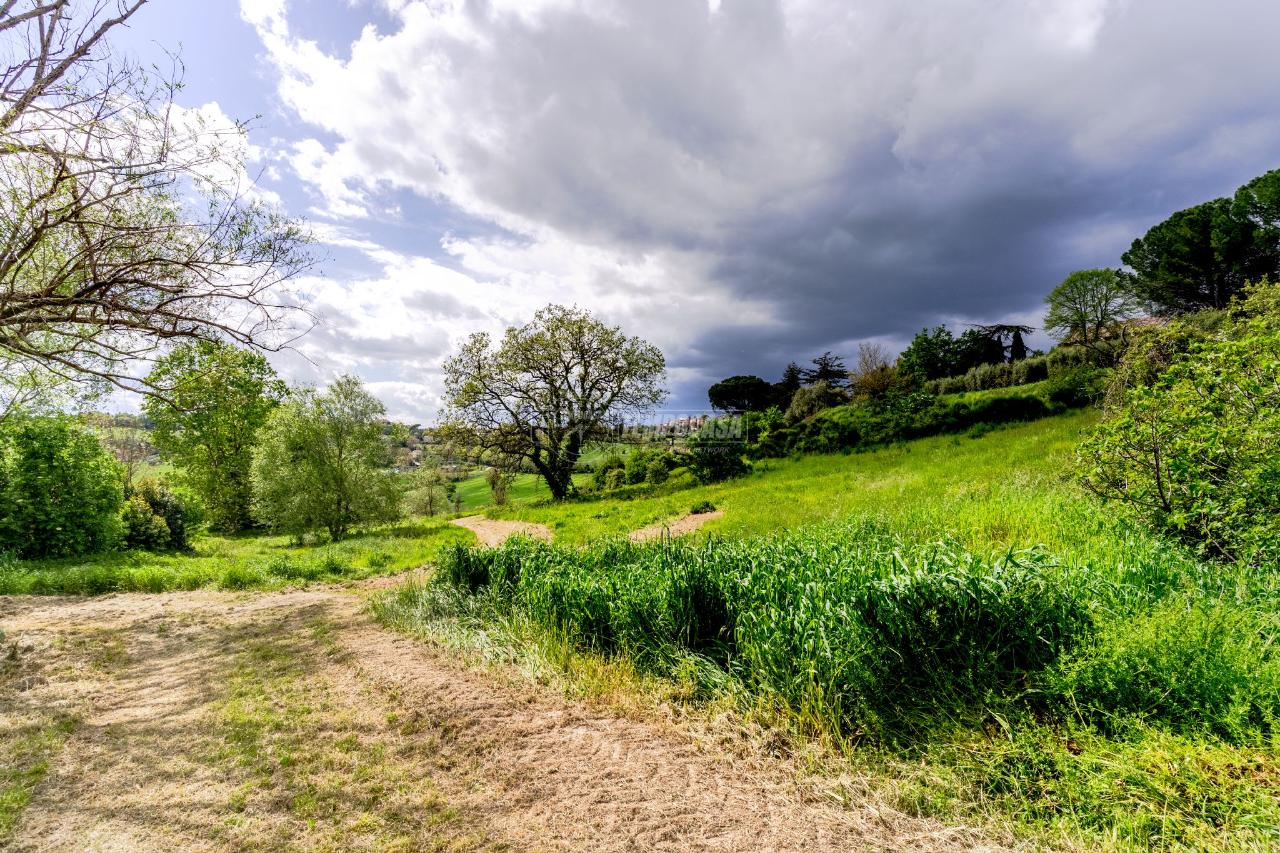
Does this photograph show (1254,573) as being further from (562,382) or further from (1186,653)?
(562,382)

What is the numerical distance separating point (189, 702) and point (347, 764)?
8.86ft

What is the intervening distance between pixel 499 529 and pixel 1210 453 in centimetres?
1940

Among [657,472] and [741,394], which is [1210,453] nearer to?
[657,472]

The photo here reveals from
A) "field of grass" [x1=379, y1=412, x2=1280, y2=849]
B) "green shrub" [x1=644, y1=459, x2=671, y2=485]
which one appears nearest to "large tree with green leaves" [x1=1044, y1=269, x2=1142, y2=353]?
"green shrub" [x1=644, y1=459, x2=671, y2=485]

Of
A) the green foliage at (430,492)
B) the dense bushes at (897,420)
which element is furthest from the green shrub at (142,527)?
the dense bushes at (897,420)

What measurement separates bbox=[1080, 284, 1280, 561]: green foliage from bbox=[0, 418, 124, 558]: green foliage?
2327 centimetres

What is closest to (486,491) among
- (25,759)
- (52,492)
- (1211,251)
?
(52,492)

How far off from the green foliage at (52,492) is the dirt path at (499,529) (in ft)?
35.2

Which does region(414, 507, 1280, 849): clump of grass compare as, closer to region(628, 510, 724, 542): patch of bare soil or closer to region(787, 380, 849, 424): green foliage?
region(628, 510, 724, 542): patch of bare soil

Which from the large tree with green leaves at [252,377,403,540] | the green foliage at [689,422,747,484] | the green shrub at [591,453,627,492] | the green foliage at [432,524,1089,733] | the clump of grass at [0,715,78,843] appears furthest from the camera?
the green shrub at [591,453,627,492]

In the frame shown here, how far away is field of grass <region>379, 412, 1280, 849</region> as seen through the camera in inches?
94.4

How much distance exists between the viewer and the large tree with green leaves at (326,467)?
19.4 metres

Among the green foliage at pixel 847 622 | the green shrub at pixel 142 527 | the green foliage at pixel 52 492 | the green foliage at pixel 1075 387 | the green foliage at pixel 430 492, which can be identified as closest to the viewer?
the green foliage at pixel 847 622

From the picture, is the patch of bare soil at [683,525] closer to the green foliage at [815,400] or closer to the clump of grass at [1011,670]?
the clump of grass at [1011,670]
